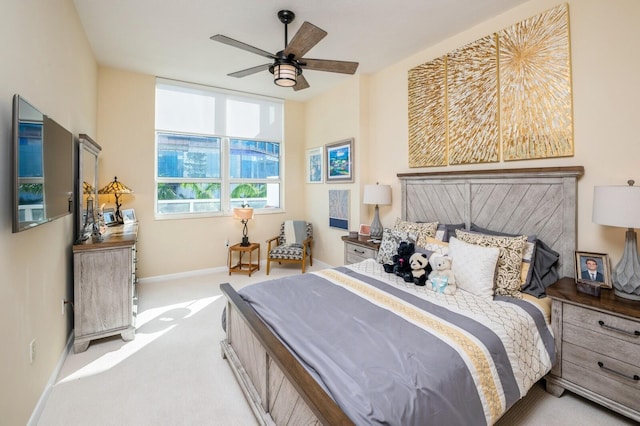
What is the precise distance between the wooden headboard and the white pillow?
0.57m

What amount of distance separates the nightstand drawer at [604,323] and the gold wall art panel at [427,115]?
1.84 meters

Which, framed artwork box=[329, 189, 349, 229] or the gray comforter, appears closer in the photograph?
the gray comforter

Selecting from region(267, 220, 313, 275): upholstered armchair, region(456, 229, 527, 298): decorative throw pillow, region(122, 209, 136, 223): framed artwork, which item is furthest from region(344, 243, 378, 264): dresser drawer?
region(122, 209, 136, 223): framed artwork

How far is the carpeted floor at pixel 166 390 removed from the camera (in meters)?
1.86

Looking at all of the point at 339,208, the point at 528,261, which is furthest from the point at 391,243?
the point at 339,208

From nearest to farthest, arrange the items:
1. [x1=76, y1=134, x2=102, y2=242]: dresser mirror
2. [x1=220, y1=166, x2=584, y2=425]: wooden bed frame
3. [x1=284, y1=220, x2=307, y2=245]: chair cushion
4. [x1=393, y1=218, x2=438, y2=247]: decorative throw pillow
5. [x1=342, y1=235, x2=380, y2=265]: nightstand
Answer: [x1=220, y1=166, x2=584, y2=425]: wooden bed frame
[x1=76, y1=134, x2=102, y2=242]: dresser mirror
[x1=393, y1=218, x2=438, y2=247]: decorative throw pillow
[x1=342, y1=235, x2=380, y2=265]: nightstand
[x1=284, y1=220, x2=307, y2=245]: chair cushion

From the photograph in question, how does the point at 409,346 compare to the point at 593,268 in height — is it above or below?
below

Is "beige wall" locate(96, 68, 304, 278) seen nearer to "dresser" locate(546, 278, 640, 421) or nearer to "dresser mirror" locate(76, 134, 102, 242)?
"dresser mirror" locate(76, 134, 102, 242)

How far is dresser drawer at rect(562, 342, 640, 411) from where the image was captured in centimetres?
175

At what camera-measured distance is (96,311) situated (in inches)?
103

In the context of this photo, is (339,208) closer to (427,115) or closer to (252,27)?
(427,115)

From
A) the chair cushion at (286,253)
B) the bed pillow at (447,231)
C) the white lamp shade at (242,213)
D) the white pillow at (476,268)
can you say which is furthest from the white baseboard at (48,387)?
the bed pillow at (447,231)

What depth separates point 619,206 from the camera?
1.87 meters

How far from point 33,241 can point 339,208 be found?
3618 mm
